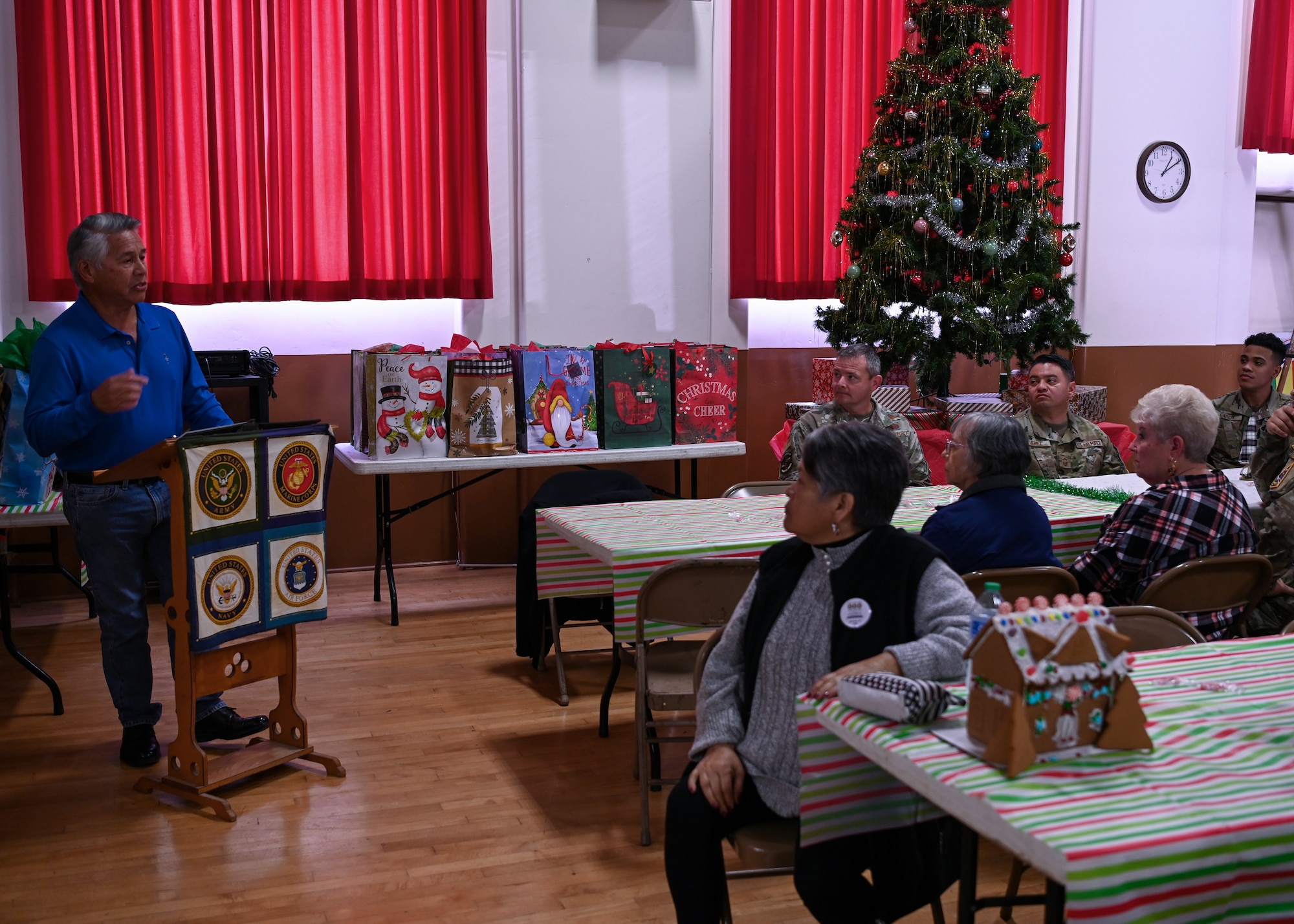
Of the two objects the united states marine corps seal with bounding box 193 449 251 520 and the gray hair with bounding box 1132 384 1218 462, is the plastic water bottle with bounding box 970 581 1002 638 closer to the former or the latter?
the gray hair with bounding box 1132 384 1218 462

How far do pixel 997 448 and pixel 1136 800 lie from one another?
1669 millimetres

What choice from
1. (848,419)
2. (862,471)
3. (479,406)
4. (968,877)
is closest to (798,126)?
(848,419)

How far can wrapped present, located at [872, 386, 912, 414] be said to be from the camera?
6.59 meters

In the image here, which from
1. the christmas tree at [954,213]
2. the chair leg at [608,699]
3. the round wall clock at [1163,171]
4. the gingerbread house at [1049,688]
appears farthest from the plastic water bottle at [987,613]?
the round wall clock at [1163,171]

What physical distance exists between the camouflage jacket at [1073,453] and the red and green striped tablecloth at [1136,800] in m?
3.08

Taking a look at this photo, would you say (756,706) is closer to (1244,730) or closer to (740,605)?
(740,605)

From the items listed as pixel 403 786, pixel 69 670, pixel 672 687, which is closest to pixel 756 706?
pixel 672 687

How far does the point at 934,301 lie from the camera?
6.29 metres

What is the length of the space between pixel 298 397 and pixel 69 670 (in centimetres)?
200

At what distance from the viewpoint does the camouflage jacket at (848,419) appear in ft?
16.3

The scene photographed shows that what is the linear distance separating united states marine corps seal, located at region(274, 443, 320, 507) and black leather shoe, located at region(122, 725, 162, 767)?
937 millimetres

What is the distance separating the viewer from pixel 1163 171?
7.84 metres

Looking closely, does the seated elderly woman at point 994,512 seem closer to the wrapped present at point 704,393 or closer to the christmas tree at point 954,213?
the wrapped present at point 704,393

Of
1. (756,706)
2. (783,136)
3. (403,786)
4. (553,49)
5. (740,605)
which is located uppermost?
(553,49)
